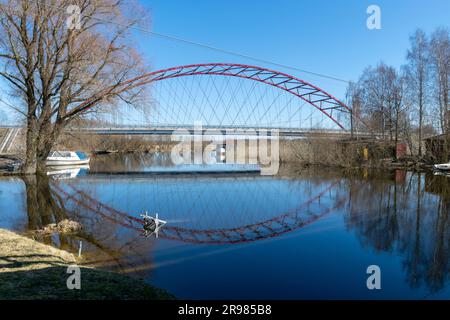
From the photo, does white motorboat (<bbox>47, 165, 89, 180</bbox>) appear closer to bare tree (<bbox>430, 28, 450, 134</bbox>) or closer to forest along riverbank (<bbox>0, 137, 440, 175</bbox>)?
forest along riverbank (<bbox>0, 137, 440, 175</bbox>)

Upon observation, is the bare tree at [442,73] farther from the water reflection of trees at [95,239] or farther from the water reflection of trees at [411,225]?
the water reflection of trees at [95,239]

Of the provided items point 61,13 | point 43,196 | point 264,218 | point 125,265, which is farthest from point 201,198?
point 61,13

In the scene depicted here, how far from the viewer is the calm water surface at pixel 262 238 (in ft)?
18.3

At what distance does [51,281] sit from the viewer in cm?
454

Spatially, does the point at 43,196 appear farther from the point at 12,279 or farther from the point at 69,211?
the point at 12,279

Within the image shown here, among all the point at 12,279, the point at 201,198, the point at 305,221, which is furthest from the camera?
the point at 201,198

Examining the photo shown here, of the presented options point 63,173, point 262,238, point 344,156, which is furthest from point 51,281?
point 344,156

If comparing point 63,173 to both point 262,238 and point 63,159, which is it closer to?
point 63,159

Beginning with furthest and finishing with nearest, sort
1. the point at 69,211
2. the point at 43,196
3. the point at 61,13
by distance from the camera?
the point at 61,13 → the point at 43,196 → the point at 69,211

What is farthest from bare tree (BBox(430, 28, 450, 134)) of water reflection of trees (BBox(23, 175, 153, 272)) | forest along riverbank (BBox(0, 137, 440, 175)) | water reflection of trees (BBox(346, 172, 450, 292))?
water reflection of trees (BBox(23, 175, 153, 272))

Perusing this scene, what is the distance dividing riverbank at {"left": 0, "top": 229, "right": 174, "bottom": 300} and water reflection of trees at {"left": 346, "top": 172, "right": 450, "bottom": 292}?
4766mm

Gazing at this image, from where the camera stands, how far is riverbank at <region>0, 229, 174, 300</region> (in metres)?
4.09

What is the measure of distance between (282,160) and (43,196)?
34001 mm
